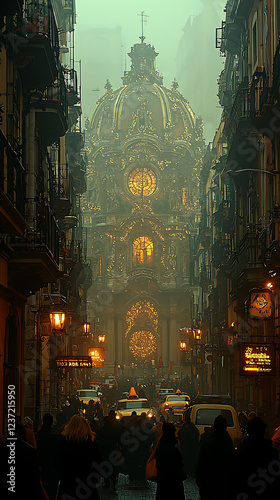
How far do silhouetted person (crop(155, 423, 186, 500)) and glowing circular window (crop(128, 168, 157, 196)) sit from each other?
86140 mm

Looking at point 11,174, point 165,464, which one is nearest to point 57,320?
point 11,174

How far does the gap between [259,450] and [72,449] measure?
2.20 meters

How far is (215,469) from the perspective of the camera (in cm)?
1309

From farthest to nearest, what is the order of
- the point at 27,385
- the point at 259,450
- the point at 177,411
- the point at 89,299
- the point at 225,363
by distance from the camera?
the point at 89,299
the point at 225,363
the point at 177,411
the point at 27,385
the point at 259,450

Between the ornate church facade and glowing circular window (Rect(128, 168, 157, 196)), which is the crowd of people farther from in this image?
glowing circular window (Rect(128, 168, 157, 196))

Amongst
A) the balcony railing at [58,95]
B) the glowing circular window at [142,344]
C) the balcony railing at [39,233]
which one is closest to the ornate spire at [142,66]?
the glowing circular window at [142,344]

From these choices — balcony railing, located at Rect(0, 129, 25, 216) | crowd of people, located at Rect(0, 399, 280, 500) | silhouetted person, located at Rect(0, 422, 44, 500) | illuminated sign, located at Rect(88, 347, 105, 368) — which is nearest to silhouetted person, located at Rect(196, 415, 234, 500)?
crowd of people, located at Rect(0, 399, 280, 500)

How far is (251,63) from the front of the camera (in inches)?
1500

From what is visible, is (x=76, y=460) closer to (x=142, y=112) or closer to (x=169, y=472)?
(x=169, y=472)

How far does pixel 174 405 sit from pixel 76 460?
93.5ft

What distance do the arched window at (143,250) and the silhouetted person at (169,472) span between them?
3289 inches

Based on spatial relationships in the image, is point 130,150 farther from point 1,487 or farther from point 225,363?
point 1,487

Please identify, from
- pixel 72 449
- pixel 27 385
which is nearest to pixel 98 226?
pixel 27 385

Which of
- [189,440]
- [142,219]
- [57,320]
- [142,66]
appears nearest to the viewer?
[189,440]
